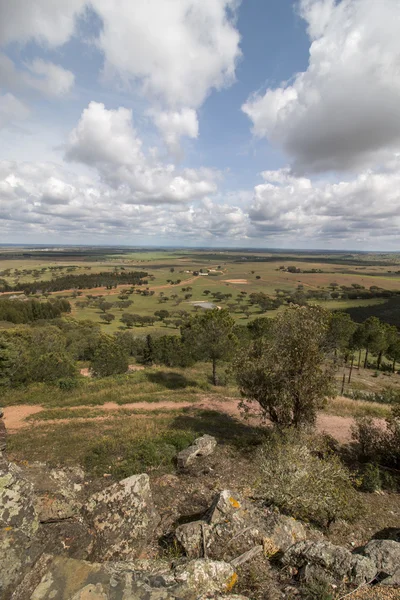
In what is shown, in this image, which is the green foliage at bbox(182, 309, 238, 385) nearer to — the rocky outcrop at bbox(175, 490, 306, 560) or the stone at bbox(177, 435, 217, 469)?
the stone at bbox(177, 435, 217, 469)

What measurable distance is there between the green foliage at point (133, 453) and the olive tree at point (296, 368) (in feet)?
16.0

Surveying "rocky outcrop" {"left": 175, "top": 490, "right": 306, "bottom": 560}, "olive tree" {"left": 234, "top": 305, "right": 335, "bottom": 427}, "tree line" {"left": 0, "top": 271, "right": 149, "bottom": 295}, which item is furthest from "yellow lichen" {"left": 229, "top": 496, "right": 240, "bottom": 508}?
"tree line" {"left": 0, "top": 271, "right": 149, "bottom": 295}

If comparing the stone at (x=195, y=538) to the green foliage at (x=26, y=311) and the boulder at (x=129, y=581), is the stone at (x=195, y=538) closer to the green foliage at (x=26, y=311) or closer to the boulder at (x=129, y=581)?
the boulder at (x=129, y=581)

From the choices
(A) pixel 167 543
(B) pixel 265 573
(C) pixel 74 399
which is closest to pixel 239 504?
(B) pixel 265 573

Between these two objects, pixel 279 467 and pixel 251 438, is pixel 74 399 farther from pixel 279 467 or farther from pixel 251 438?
pixel 279 467

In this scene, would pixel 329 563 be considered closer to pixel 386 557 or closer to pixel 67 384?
pixel 386 557

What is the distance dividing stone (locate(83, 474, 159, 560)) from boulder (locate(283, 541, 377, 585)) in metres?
3.37

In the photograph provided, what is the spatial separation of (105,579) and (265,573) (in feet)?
11.0

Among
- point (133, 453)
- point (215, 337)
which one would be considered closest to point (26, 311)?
point (215, 337)

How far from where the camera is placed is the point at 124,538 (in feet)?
22.3

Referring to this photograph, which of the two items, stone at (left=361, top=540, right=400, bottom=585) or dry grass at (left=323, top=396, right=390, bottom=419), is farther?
dry grass at (left=323, top=396, right=390, bottom=419)

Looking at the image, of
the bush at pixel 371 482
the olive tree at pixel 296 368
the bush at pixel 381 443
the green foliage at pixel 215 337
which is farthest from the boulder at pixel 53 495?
the green foliage at pixel 215 337

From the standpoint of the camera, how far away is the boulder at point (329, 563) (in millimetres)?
5602

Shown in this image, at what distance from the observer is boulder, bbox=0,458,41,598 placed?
482 cm
